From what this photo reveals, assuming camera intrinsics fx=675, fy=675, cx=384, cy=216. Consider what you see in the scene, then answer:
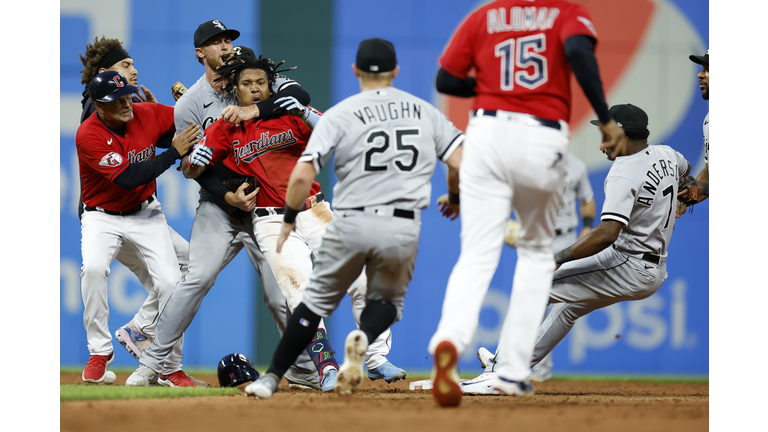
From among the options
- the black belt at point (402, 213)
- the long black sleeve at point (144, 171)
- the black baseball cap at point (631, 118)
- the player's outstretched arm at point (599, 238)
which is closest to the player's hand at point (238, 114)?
the long black sleeve at point (144, 171)

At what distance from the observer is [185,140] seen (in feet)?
14.7

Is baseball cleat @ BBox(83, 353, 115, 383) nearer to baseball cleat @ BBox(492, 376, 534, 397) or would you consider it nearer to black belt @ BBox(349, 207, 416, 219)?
black belt @ BBox(349, 207, 416, 219)

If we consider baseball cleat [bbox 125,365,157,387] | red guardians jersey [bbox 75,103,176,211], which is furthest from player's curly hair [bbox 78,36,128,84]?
baseball cleat [bbox 125,365,157,387]

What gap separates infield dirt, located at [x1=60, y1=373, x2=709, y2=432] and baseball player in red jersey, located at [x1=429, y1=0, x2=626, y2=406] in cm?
19

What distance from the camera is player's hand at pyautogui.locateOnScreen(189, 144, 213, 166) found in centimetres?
418

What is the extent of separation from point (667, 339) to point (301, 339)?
17.3 feet

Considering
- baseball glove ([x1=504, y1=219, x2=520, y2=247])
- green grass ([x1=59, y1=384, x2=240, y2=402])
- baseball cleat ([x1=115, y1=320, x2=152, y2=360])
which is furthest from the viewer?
baseball glove ([x1=504, y1=219, x2=520, y2=247])

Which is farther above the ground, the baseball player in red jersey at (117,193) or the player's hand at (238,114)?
the player's hand at (238,114)

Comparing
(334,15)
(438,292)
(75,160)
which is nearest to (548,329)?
(438,292)

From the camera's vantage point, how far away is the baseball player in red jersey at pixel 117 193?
4.46m

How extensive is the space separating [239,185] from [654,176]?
265 centimetres

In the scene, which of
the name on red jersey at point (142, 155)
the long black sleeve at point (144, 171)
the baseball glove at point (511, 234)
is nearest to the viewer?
the long black sleeve at point (144, 171)

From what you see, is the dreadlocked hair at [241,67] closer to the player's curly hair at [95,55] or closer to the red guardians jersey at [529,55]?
the player's curly hair at [95,55]

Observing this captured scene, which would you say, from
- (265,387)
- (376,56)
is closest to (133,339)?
(265,387)
